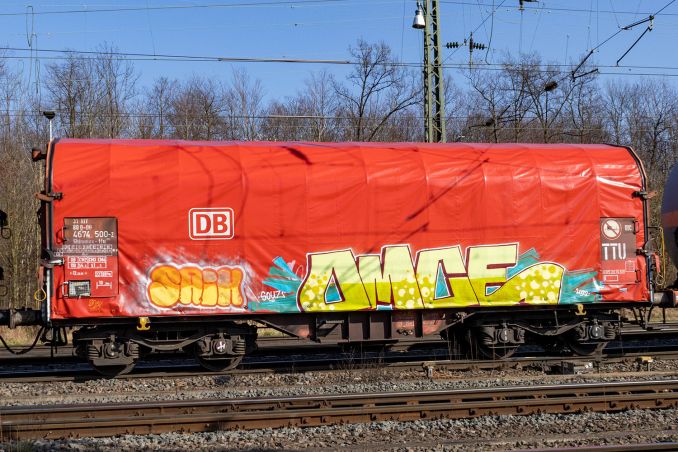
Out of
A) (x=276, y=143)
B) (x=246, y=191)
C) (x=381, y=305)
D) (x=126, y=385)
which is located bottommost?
(x=126, y=385)

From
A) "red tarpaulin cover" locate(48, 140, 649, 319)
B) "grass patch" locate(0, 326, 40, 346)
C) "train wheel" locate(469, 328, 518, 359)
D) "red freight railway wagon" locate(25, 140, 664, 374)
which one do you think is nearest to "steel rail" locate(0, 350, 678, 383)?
"train wheel" locate(469, 328, 518, 359)

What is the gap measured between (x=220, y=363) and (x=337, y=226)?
3.23 m

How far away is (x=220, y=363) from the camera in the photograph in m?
12.1

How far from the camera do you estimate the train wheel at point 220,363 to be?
11945mm

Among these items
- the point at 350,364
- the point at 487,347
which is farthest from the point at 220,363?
the point at 487,347


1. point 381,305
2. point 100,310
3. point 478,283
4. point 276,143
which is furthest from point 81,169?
point 478,283

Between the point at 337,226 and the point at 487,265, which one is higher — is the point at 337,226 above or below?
above

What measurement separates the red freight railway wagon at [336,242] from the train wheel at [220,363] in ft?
0.16

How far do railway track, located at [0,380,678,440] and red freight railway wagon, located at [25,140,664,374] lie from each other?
2.51 metres

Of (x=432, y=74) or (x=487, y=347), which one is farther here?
(x=432, y=74)

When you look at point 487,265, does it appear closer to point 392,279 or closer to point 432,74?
point 392,279

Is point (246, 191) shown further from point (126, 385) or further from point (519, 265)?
point (519, 265)

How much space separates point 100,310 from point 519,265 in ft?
24.4

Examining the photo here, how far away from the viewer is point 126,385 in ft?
36.0
